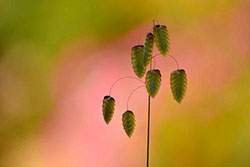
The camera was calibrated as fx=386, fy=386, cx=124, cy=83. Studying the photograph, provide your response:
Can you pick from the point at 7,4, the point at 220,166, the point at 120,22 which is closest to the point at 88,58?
the point at 120,22

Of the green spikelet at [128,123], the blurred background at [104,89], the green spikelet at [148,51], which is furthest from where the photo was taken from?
the blurred background at [104,89]

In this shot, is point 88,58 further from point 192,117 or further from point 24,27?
point 192,117

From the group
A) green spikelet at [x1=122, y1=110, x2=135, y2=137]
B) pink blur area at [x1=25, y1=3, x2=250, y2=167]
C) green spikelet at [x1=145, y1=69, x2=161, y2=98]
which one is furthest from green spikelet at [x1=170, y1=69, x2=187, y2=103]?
pink blur area at [x1=25, y1=3, x2=250, y2=167]

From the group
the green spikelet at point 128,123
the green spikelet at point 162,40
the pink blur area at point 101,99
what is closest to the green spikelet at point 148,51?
the green spikelet at point 162,40

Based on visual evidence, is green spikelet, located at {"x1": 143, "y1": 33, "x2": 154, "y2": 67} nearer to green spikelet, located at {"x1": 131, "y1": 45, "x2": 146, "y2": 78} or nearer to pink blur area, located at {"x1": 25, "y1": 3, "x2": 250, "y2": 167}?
green spikelet, located at {"x1": 131, "y1": 45, "x2": 146, "y2": 78}

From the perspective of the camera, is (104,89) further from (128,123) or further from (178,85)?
(178,85)

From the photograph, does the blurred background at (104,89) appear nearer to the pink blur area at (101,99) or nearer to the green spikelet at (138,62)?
the pink blur area at (101,99)

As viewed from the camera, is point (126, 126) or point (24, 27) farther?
point (24, 27)
